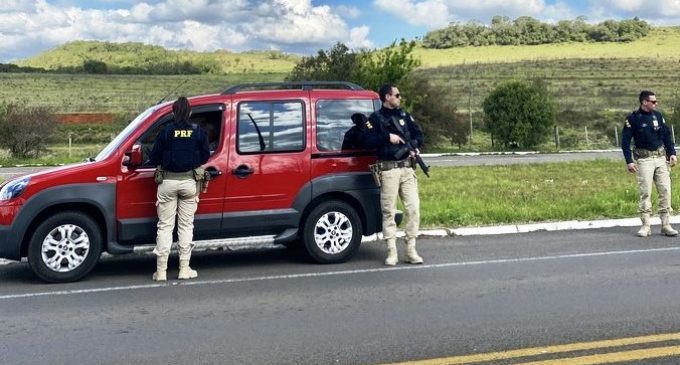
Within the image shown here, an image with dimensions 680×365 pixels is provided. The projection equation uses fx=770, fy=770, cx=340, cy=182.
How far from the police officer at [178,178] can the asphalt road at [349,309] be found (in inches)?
15.6

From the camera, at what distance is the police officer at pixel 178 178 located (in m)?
7.64

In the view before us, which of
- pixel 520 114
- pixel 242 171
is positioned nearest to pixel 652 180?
pixel 242 171

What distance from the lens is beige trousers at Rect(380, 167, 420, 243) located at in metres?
8.42

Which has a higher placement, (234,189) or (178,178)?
(178,178)

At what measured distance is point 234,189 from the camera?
323 inches

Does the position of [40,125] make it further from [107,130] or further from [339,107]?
[339,107]

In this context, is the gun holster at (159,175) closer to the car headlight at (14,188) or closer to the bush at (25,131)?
the car headlight at (14,188)

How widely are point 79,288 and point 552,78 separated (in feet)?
229

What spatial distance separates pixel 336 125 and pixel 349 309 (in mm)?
2778

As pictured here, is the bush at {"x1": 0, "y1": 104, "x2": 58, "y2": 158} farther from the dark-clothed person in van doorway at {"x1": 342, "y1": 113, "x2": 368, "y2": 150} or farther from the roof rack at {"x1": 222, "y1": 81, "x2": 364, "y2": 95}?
the dark-clothed person in van doorway at {"x1": 342, "y1": 113, "x2": 368, "y2": 150}

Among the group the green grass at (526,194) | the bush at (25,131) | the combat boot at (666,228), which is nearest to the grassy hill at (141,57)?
the bush at (25,131)

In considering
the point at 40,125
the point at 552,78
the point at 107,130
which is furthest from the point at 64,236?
the point at 552,78

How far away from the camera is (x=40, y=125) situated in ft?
99.7

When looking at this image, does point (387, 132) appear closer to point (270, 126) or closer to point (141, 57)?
point (270, 126)
